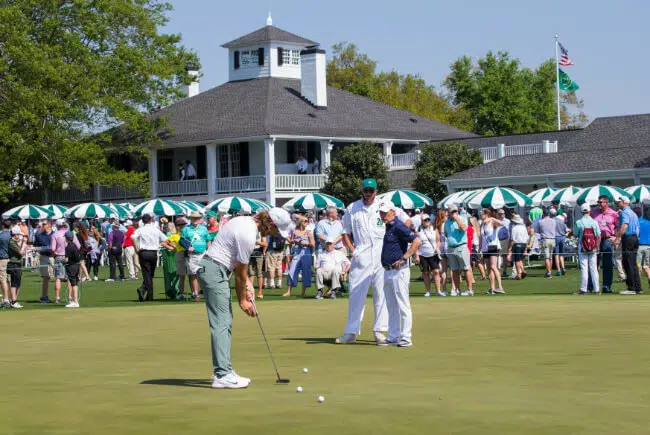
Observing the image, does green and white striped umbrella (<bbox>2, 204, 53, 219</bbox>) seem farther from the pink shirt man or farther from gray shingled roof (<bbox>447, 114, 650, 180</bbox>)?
the pink shirt man

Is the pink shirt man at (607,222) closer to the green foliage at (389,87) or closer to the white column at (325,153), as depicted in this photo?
the white column at (325,153)

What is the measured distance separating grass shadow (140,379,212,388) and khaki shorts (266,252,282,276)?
18693 mm

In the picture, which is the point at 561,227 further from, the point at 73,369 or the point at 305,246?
the point at 73,369

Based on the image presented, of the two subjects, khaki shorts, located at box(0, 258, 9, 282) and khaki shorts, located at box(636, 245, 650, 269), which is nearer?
khaki shorts, located at box(0, 258, 9, 282)

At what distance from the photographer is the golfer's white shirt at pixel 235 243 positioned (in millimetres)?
11242

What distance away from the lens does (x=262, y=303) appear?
25.0 m

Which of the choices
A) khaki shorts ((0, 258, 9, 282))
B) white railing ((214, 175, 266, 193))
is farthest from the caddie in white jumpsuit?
white railing ((214, 175, 266, 193))

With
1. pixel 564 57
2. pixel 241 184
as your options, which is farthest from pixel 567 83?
pixel 241 184

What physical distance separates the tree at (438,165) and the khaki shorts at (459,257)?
31.4 metres

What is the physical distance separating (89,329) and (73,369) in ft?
19.3

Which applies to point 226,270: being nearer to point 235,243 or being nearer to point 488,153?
point 235,243

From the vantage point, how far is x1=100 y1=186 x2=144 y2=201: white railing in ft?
220

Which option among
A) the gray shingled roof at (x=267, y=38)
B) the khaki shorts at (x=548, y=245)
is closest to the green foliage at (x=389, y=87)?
the gray shingled roof at (x=267, y=38)

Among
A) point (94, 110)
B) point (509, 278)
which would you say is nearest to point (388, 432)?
point (509, 278)
